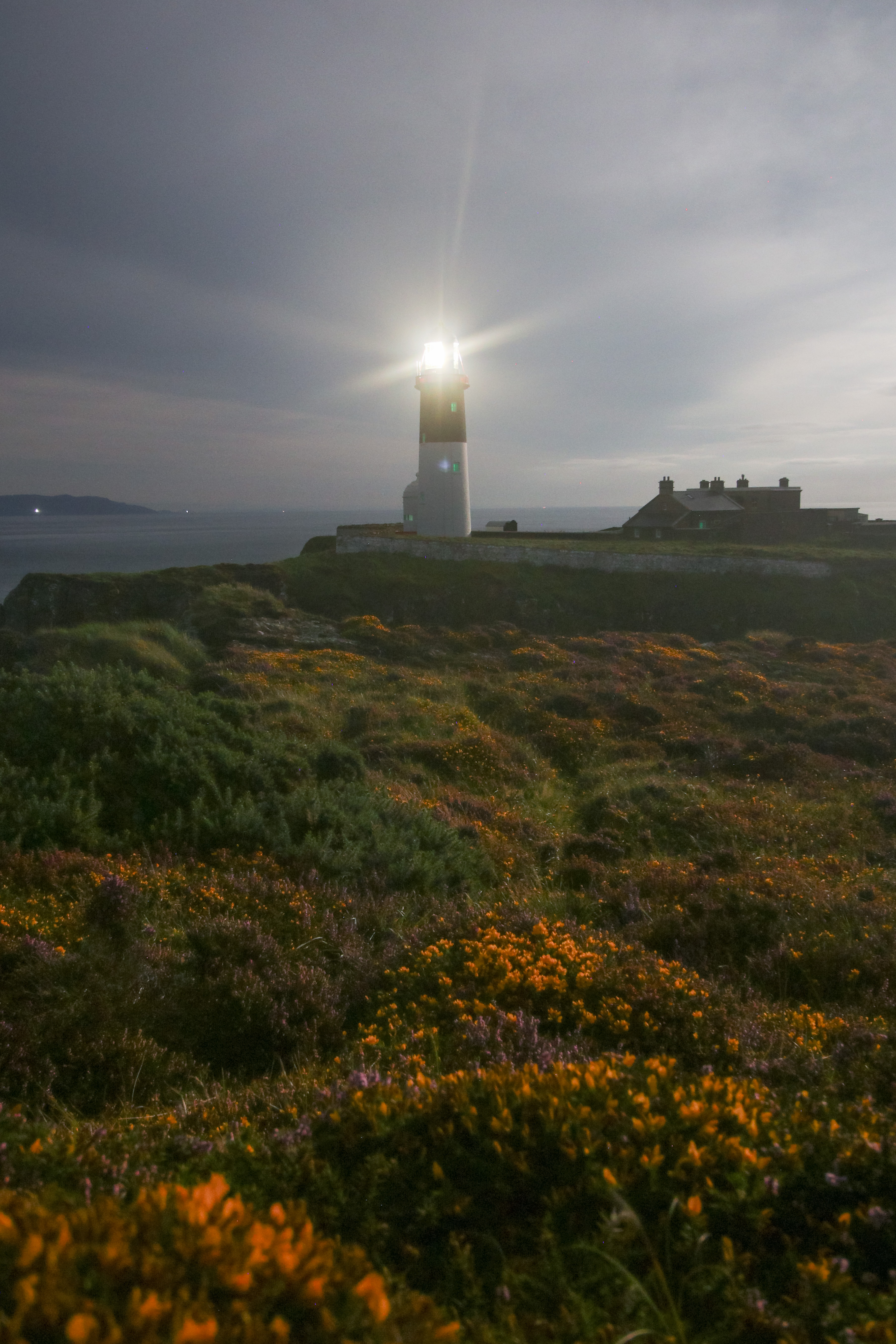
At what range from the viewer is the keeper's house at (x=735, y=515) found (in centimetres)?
5462

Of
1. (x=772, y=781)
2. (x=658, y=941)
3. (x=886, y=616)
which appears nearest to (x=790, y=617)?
(x=886, y=616)

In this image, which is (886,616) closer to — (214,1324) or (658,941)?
(658,941)

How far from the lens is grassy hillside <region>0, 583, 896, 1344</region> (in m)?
2.54

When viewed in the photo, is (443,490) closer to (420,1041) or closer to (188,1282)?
(420,1041)

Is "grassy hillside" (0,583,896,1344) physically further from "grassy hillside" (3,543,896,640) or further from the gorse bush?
"grassy hillside" (3,543,896,640)

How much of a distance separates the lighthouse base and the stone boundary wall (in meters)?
7.37

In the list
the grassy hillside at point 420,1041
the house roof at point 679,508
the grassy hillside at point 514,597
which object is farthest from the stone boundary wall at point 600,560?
the grassy hillside at point 420,1041

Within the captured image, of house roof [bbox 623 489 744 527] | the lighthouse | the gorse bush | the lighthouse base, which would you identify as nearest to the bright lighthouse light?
the lighthouse

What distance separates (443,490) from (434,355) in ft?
33.8

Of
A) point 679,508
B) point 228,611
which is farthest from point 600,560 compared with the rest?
point 228,611

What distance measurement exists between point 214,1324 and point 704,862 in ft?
29.6

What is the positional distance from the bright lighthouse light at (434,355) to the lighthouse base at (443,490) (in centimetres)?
599

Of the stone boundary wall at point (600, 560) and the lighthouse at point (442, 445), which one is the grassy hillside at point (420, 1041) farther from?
the lighthouse at point (442, 445)

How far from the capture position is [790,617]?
39031 mm
